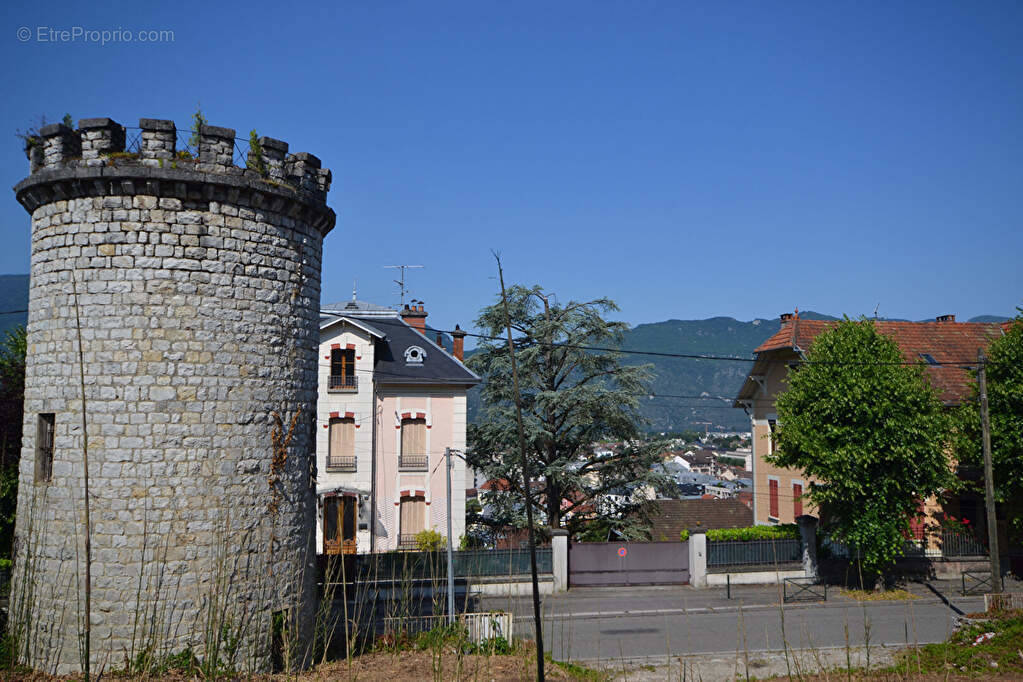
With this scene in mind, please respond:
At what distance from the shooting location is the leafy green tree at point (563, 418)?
23719mm

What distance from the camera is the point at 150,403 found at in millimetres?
8297

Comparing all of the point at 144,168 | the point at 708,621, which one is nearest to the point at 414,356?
the point at 708,621

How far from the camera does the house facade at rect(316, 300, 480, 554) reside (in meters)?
24.4

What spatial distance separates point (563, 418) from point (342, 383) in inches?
306

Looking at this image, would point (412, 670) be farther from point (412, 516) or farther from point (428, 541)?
point (412, 516)

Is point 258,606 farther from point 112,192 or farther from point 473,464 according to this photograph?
point 473,464

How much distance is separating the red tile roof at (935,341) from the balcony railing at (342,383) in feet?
47.9

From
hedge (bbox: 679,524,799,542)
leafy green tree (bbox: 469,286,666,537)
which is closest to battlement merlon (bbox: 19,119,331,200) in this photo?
leafy green tree (bbox: 469,286,666,537)

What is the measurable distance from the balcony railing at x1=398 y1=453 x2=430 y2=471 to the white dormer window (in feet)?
11.2

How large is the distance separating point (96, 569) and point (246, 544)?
1603 mm

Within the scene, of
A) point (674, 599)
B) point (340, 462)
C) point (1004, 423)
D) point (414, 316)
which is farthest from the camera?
point (414, 316)

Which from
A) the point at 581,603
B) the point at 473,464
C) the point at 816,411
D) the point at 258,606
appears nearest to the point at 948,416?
the point at 816,411

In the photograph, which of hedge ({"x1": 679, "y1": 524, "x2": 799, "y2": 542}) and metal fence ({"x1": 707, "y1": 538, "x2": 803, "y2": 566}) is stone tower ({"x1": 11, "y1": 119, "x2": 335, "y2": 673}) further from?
hedge ({"x1": 679, "y1": 524, "x2": 799, "y2": 542})

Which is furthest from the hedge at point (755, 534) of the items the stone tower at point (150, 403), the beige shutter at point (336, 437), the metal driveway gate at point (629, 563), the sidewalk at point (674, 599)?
the stone tower at point (150, 403)
